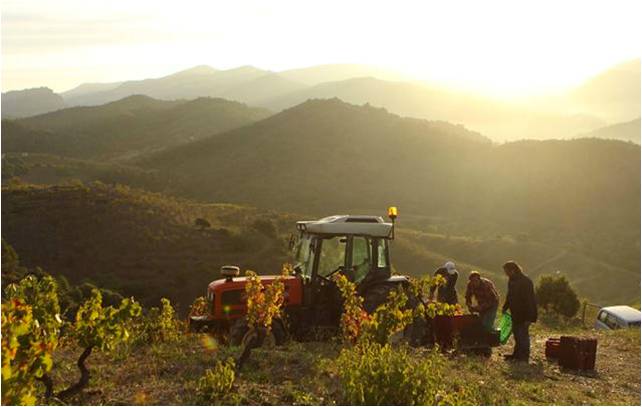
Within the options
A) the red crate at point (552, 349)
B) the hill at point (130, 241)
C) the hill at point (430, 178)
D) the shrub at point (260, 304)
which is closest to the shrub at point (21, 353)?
the shrub at point (260, 304)

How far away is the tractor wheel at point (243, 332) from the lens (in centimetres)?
1002

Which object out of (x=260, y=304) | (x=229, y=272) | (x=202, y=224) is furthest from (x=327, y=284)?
(x=202, y=224)

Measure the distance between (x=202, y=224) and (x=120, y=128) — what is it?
382ft

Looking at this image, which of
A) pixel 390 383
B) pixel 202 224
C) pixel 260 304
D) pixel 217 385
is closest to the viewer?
pixel 390 383

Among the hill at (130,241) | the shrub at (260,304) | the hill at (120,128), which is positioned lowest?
the hill at (130,241)

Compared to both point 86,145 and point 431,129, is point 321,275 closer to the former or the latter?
point 431,129

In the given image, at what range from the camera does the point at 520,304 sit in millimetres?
11086

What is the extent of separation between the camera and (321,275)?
10.9 m

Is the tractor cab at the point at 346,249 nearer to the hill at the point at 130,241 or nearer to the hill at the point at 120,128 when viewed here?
the hill at the point at 130,241

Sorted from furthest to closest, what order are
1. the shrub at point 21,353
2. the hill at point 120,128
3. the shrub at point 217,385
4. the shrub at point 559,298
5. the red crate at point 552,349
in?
the hill at point 120,128 → the shrub at point 559,298 → the red crate at point 552,349 → the shrub at point 217,385 → the shrub at point 21,353

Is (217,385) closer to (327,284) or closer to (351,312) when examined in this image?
(351,312)

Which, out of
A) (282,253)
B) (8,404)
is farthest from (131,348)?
(282,253)

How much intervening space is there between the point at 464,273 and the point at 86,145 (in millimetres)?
106478

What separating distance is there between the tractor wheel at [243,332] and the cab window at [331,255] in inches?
49.9
